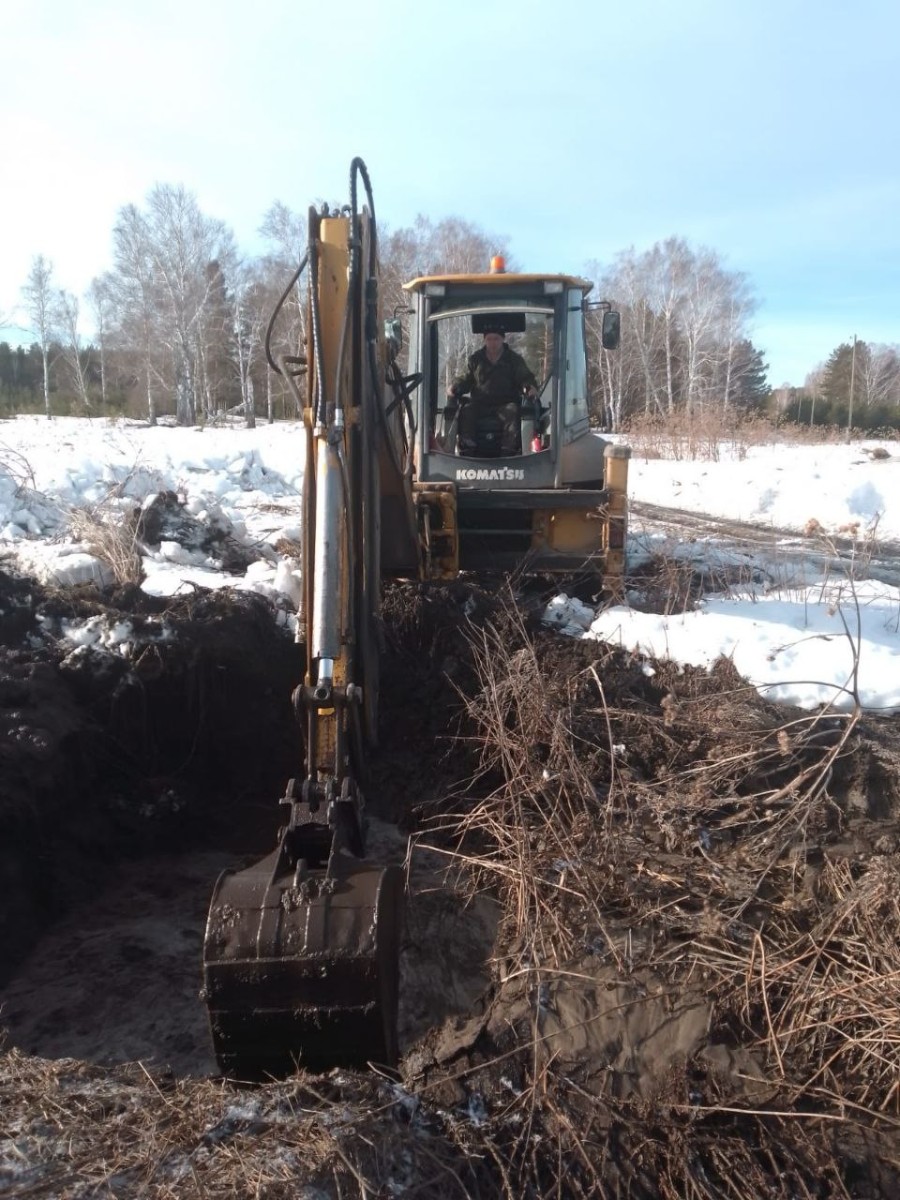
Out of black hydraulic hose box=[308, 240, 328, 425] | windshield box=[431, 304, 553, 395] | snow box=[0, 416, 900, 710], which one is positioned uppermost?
windshield box=[431, 304, 553, 395]

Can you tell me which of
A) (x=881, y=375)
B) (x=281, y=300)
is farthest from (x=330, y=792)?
(x=881, y=375)

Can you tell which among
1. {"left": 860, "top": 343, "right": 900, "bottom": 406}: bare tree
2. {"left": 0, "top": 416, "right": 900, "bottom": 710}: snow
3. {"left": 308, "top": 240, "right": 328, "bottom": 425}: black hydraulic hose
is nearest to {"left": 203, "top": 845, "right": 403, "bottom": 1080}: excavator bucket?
{"left": 308, "top": 240, "right": 328, "bottom": 425}: black hydraulic hose

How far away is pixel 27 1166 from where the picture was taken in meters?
2.54

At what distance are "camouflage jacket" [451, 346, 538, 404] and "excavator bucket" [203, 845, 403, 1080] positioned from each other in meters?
4.93

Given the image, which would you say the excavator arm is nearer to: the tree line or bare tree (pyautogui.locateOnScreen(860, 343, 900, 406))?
the tree line

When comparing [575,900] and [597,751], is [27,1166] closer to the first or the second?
[575,900]

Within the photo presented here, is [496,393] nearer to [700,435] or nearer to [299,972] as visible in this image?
[299,972]

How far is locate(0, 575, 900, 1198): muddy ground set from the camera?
274 cm

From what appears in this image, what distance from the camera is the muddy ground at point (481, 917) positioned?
274cm

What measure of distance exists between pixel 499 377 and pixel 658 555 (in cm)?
190

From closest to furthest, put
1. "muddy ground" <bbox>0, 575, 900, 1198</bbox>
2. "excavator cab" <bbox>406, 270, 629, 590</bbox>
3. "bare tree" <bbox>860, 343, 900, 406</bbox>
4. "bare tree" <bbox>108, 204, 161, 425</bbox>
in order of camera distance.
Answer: "muddy ground" <bbox>0, 575, 900, 1198</bbox>, "excavator cab" <bbox>406, 270, 629, 590</bbox>, "bare tree" <bbox>108, 204, 161, 425</bbox>, "bare tree" <bbox>860, 343, 900, 406</bbox>

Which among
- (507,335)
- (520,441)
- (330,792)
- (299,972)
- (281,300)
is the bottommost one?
(299,972)

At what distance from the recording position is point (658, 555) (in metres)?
7.38

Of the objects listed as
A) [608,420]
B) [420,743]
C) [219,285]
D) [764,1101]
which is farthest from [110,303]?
[764,1101]
